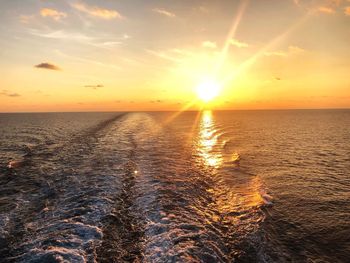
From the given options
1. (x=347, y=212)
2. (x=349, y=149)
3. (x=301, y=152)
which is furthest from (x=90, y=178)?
(x=349, y=149)

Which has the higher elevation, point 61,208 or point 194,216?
point 61,208

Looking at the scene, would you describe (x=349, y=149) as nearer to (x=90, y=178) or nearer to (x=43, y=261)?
(x=90, y=178)

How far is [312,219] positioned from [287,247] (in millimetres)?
3628

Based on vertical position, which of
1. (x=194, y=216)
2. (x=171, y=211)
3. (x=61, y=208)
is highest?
(x=61, y=208)

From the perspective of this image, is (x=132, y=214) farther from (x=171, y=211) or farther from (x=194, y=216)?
(x=194, y=216)

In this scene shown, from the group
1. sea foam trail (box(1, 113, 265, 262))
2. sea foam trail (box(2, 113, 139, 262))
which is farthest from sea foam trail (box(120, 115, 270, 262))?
sea foam trail (box(2, 113, 139, 262))

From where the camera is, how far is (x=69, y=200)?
14.1 meters

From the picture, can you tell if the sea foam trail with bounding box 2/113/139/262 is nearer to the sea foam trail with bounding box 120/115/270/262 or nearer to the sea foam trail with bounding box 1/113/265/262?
the sea foam trail with bounding box 1/113/265/262

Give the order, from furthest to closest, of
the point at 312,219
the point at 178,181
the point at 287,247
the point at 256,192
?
the point at 178,181 → the point at 256,192 → the point at 312,219 → the point at 287,247

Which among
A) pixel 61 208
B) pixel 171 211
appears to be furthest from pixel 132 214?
pixel 61 208

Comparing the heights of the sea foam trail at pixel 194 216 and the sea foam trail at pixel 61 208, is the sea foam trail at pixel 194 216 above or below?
below

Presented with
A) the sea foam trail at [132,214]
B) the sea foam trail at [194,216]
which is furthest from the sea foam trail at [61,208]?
the sea foam trail at [194,216]

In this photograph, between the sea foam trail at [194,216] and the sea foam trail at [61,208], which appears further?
the sea foam trail at [194,216]

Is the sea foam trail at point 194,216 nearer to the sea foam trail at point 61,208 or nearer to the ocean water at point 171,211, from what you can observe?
the ocean water at point 171,211
